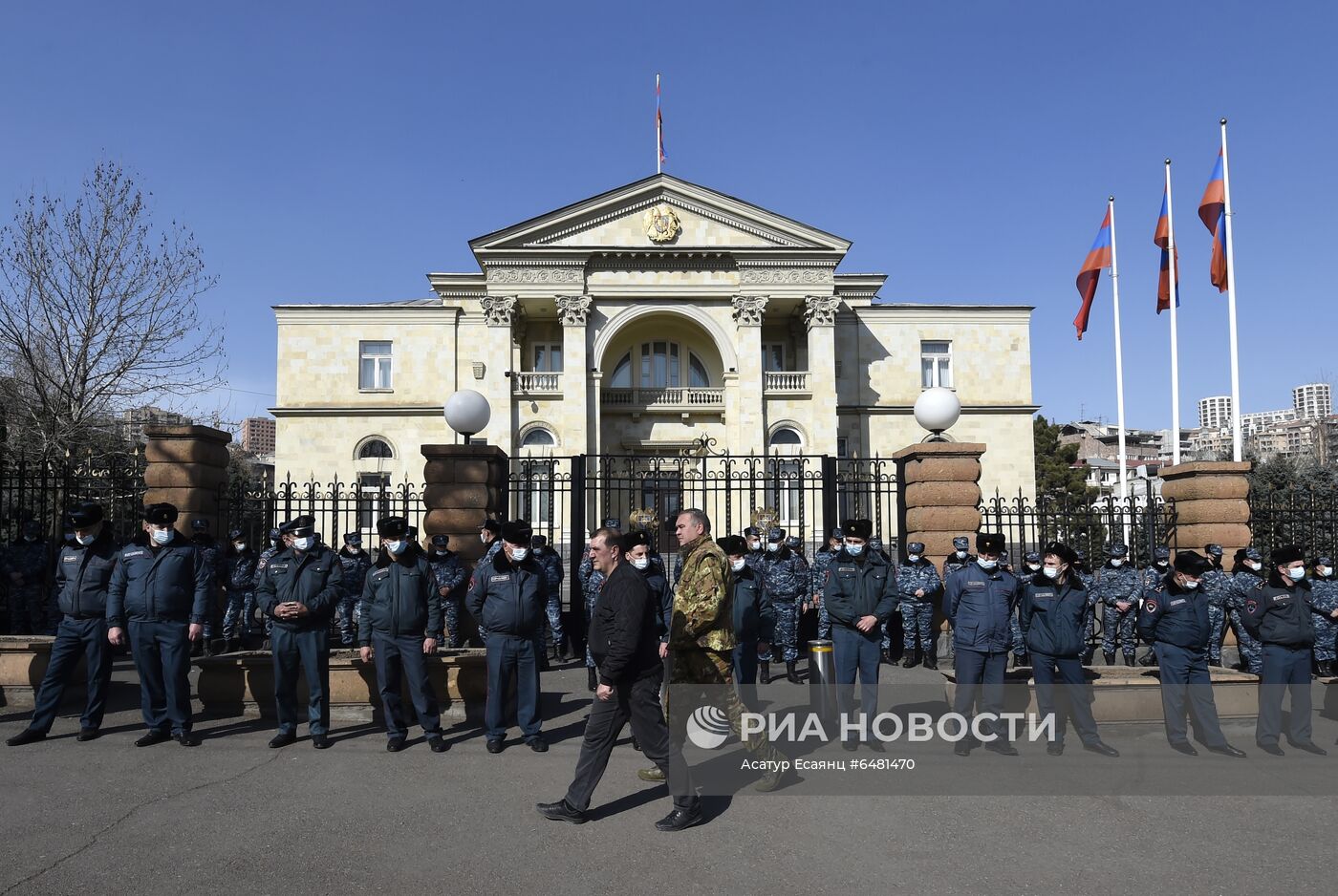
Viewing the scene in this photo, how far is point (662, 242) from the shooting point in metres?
33.0

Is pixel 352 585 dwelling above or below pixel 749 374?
below

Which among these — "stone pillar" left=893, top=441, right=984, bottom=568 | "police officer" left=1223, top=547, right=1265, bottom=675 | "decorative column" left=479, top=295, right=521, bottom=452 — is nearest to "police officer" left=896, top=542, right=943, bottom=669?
"stone pillar" left=893, top=441, right=984, bottom=568

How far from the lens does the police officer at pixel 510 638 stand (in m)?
7.07

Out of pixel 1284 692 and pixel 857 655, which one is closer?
pixel 1284 692

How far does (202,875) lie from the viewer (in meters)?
4.52

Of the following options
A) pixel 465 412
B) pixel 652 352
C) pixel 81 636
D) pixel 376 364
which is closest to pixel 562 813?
pixel 81 636

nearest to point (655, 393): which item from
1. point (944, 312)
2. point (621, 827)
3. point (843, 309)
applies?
point (843, 309)

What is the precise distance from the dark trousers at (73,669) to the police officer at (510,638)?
314 centimetres

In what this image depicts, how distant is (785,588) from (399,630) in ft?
18.3

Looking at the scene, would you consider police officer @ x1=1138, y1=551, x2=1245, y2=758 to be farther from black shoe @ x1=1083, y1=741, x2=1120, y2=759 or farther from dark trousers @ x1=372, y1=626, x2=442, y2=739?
dark trousers @ x1=372, y1=626, x2=442, y2=739

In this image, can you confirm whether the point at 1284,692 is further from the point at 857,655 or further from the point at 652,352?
the point at 652,352

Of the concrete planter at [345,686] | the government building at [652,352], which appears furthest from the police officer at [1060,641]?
the government building at [652,352]

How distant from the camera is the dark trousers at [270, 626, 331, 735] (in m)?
7.13

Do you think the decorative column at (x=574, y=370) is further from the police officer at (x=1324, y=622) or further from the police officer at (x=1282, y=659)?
the police officer at (x=1282, y=659)
